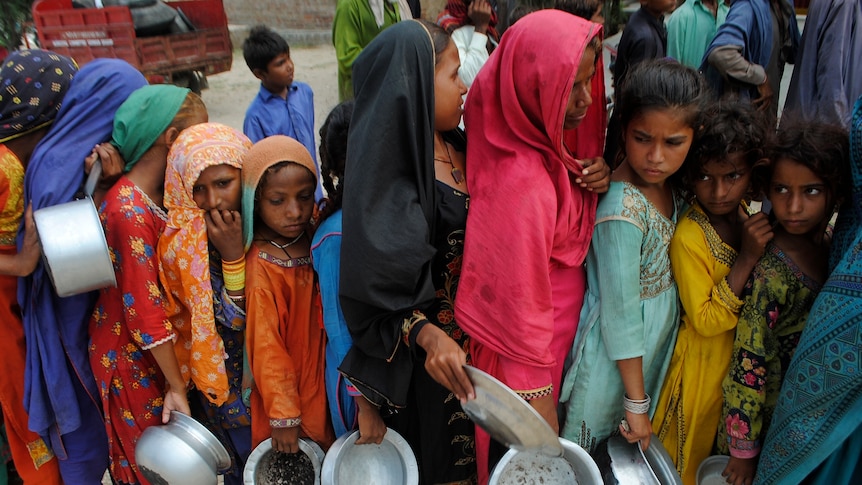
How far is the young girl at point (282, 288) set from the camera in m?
1.76

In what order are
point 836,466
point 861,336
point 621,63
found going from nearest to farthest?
point 861,336
point 836,466
point 621,63

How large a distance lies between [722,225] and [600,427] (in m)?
0.74

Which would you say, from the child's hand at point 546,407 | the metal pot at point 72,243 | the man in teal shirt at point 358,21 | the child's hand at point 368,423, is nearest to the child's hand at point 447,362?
the child's hand at point 546,407

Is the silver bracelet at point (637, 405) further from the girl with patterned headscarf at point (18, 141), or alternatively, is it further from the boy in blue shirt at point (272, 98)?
the boy in blue shirt at point (272, 98)

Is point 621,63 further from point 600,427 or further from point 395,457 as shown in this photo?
point 395,457

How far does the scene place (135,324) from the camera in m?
1.78

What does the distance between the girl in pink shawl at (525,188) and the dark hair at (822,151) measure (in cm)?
52

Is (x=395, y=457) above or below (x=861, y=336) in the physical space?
below

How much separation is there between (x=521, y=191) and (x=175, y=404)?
1373mm

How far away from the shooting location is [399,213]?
4.58ft

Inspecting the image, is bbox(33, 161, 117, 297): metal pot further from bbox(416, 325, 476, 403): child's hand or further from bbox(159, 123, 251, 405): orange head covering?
bbox(416, 325, 476, 403): child's hand

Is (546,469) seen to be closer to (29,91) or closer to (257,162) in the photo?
(257,162)

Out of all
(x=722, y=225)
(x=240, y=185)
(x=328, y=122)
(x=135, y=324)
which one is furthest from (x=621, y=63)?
(x=135, y=324)

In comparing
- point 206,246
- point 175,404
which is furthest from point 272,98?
point 175,404
